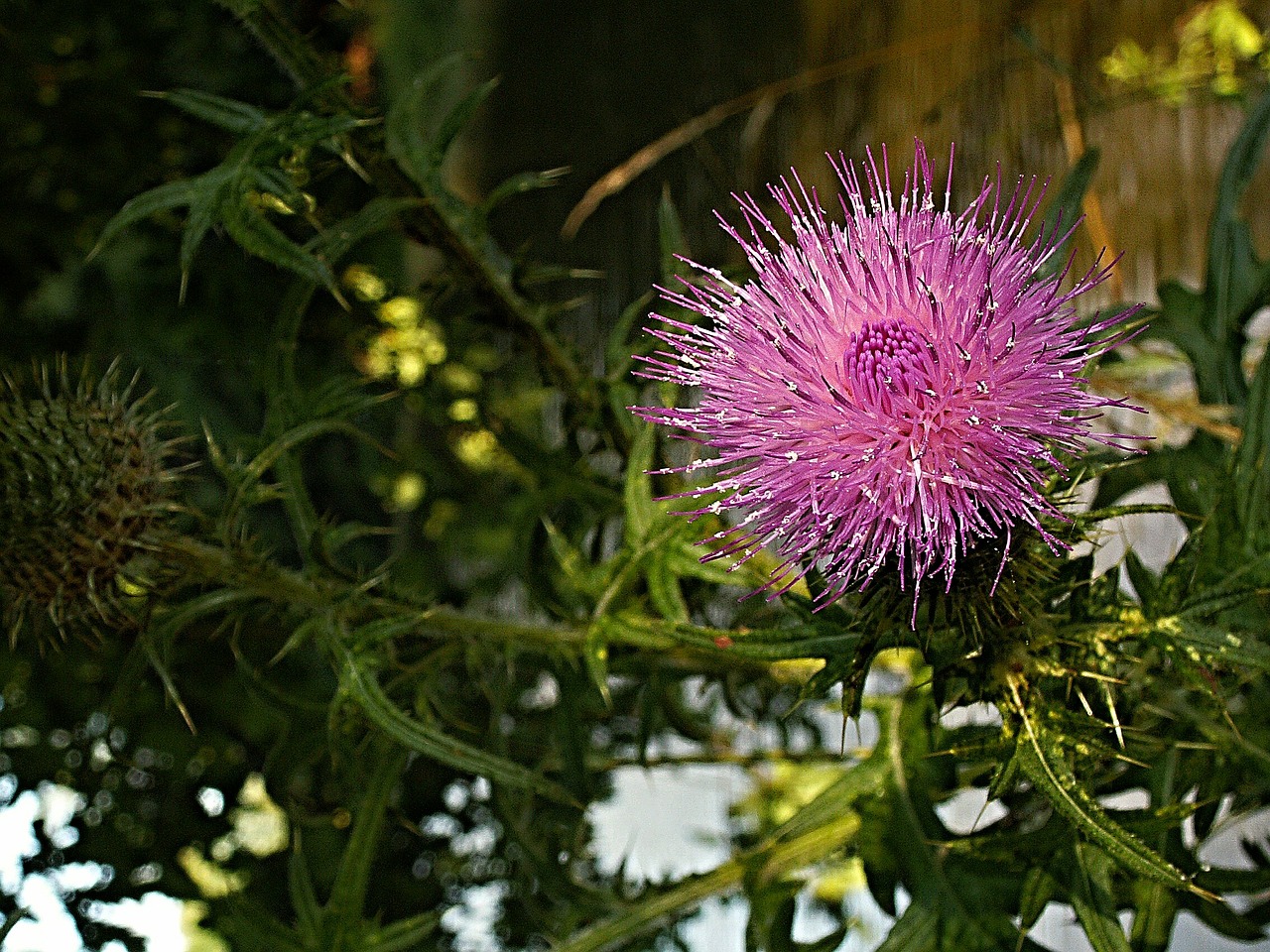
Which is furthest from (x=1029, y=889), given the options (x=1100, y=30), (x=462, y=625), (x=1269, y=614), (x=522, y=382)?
(x=1100, y=30)

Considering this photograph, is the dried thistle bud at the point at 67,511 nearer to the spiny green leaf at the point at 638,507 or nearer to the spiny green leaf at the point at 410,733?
the spiny green leaf at the point at 410,733

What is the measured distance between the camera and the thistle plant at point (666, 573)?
3.02 ft

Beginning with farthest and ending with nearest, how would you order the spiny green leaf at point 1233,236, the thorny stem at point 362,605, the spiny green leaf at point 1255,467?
1. the spiny green leaf at point 1233,236
2. the thorny stem at point 362,605
3. the spiny green leaf at point 1255,467

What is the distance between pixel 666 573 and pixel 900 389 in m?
0.54

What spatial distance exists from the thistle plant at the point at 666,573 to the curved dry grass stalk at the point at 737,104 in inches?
14.5

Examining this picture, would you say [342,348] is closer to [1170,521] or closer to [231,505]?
[231,505]

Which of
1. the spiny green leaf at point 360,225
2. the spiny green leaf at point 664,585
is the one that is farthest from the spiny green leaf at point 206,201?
the spiny green leaf at point 664,585

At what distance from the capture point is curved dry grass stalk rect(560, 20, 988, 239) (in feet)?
Answer: 6.64

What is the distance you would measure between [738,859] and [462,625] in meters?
0.55

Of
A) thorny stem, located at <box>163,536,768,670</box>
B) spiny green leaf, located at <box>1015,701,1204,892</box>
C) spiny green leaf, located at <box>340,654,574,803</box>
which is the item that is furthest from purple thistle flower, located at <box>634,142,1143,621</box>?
spiny green leaf, located at <box>340,654,574,803</box>

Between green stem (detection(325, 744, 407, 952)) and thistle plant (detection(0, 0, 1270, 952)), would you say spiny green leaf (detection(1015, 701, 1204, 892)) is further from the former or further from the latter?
green stem (detection(325, 744, 407, 952))

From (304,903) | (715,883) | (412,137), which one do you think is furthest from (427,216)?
(715,883)

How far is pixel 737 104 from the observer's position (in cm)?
239

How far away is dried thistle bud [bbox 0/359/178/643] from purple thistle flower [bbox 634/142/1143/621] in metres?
0.75
